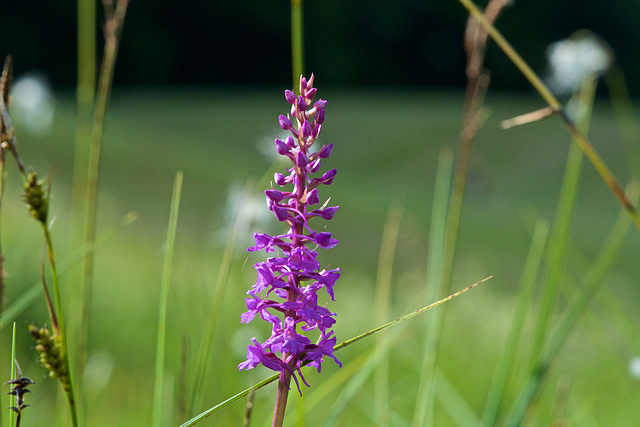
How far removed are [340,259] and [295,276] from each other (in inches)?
164

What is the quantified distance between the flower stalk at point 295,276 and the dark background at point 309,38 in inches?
557

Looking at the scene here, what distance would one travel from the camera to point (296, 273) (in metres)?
0.41

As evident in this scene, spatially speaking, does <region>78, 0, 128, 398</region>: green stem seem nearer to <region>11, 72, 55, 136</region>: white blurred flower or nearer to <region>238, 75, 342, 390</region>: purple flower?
<region>238, 75, 342, 390</region>: purple flower

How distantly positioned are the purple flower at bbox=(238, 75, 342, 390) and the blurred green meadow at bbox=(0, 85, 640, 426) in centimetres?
22

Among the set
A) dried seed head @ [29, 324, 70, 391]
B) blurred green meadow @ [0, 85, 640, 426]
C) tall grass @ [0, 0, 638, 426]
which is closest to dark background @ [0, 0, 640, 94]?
blurred green meadow @ [0, 85, 640, 426]

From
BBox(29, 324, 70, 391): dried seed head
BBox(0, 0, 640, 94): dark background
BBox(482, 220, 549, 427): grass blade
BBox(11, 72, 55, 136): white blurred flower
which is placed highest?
BBox(0, 0, 640, 94): dark background

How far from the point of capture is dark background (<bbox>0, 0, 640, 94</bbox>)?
45.6 ft

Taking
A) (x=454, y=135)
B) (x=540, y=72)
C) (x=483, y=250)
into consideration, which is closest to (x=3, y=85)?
(x=483, y=250)

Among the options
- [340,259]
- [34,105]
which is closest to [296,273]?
[34,105]

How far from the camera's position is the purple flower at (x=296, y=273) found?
0.42 meters

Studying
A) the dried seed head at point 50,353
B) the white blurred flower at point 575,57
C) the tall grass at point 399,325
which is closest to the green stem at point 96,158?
the tall grass at point 399,325

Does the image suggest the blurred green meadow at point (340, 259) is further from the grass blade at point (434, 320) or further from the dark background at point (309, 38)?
the dark background at point (309, 38)

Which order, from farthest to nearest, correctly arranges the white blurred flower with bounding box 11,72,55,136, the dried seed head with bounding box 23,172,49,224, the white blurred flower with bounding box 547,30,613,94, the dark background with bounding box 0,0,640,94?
the dark background with bounding box 0,0,640,94 < the white blurred flower with bounding box 11,72,55,136 < the white blurred flower with bounding box 547,30,613,94 < the dried seed head with bounding box 23,172,49,224

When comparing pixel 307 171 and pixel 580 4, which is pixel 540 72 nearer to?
pixel 580 4
